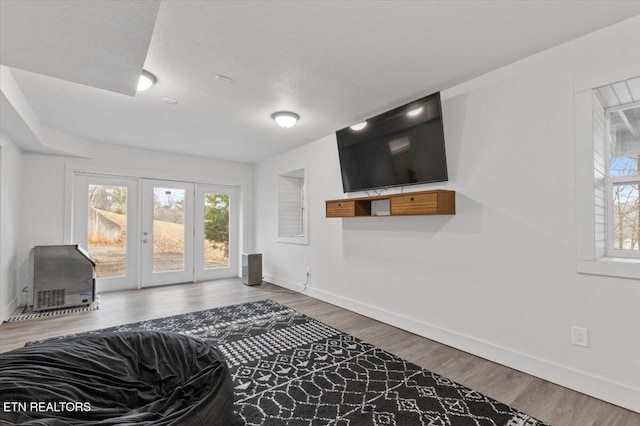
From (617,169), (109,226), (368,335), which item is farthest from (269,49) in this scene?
(109,226)

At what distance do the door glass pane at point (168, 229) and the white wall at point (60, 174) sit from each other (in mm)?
361

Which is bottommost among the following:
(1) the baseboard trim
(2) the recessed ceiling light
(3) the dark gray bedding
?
(1) the baseboard trim

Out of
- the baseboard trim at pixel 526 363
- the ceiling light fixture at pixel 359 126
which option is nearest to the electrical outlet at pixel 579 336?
the baseboard trim at pixel 526 363

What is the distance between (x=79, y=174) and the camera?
482 cm

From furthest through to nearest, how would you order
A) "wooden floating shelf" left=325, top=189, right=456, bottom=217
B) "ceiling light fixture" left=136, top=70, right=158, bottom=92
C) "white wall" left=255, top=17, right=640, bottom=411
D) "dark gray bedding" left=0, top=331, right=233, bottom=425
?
"wooden floating shelf" left=325, top=189, right=456, bottom=217 < "ceiling light fixture" left=136, top=70, right=158, bottom=92 < "white wall" left=255, top=17, right=640, bottom=411 < "dark gray bedding" left=0, top=331, right=233, bottom=425

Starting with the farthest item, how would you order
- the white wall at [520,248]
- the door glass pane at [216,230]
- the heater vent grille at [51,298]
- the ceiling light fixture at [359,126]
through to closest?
the door glass pane at [216,230] → the heater vent grille at [51,298] → the ceiling light fixture at [359,126] → the white wall at [520,248]

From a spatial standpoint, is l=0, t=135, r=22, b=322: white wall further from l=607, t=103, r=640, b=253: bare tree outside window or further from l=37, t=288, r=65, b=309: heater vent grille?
l=607, t=103, r=640, b=253: bare tree outside window

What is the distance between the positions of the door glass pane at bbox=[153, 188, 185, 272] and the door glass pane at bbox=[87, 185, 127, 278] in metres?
0.48

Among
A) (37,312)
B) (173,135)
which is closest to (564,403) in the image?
(173,135)

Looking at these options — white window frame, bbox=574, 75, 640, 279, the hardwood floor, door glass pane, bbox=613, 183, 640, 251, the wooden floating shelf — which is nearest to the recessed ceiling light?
the wooden floating shelf

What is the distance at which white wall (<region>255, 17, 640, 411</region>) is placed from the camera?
202cm

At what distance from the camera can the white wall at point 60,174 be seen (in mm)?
4359

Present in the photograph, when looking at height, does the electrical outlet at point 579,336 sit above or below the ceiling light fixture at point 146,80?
below

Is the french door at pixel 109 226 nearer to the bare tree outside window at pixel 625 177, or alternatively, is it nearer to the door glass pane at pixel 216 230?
the door glass pane at pixel 216 230
